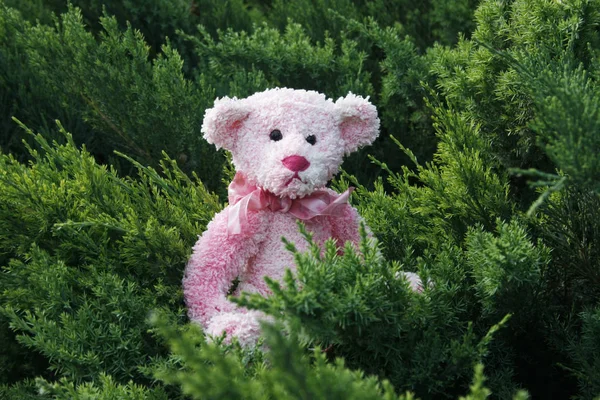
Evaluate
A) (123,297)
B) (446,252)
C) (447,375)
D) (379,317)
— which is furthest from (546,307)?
(123,297)

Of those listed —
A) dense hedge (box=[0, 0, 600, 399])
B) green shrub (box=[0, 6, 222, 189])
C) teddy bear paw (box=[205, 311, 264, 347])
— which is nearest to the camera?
dense hedge (box=[0, 0, 600, 399])

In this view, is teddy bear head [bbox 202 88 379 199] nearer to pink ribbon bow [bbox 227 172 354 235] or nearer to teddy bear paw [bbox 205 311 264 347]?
pink ribbon bow [bbox 227 172 354 235]

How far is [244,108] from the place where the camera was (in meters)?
1.79

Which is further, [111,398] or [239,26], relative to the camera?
[239,26]

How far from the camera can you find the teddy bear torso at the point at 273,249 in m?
1.77

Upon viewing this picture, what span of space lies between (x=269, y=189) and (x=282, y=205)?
3.0 inches

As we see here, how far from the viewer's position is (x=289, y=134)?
175cm

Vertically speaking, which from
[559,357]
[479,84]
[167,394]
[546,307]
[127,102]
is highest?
[479,84]

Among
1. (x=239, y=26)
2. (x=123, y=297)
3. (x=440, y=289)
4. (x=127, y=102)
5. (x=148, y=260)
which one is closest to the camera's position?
(x=440, y=289)

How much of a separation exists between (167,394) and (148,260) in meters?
0.36

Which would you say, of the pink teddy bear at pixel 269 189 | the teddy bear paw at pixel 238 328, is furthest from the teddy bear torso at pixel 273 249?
the teddy bear paw at pixel 238 328

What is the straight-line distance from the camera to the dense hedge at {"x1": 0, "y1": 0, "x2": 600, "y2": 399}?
1316 mm

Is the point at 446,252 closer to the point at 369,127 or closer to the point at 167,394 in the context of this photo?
the point at 369,127

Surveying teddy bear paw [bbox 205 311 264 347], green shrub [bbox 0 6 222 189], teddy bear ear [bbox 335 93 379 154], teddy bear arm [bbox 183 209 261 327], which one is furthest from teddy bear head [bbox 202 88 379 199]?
green shrub [bbox 0 6 222 189]
